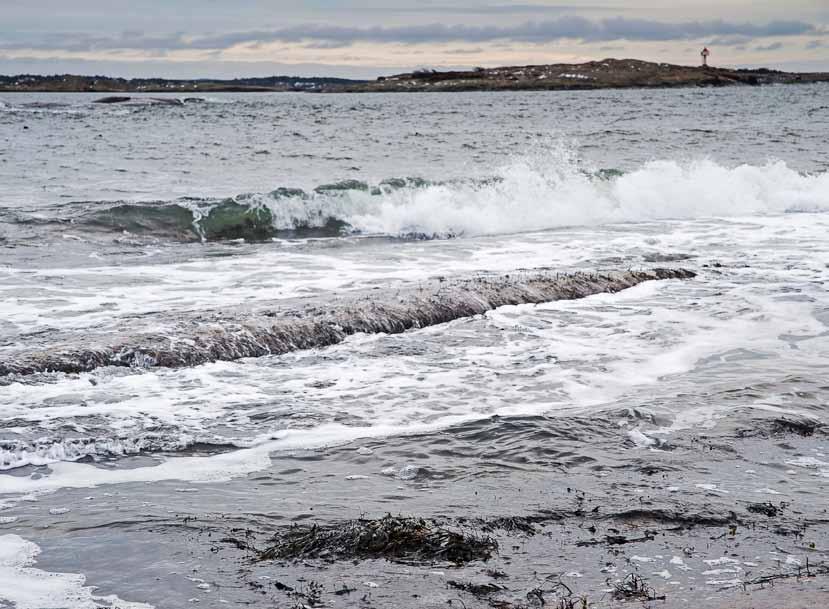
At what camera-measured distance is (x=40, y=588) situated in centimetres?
411

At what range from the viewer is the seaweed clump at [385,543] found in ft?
14.4

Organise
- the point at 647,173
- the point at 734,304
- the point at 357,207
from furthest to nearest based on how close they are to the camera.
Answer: the point at 647,173, the point at 357,207, the point at 734,304

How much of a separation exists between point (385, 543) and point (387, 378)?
3.60m

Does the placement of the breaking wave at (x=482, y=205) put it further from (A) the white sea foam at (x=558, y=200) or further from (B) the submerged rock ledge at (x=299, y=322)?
(B) the submerged rock ledge at (x=299, y=322)

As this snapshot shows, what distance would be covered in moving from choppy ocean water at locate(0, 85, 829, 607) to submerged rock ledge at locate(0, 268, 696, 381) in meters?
0.14

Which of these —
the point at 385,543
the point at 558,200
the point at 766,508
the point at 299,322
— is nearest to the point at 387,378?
the point at 299,322

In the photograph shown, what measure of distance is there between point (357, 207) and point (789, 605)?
17862 millimetres

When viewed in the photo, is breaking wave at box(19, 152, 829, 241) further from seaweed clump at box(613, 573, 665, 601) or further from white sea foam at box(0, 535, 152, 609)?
seaweed clump at box(613, 573, 665, 601)

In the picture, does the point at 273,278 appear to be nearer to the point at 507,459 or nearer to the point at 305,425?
the point at 305,425

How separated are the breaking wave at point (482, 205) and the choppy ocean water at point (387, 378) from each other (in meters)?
0.09

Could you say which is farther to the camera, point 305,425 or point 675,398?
point 675,398

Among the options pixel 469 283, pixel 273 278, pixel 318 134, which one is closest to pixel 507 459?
pixel 469 283

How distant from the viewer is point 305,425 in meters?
6.76

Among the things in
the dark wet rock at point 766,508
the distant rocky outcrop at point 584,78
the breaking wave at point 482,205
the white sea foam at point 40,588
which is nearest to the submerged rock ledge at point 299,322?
the white sea foam at point 40,588
